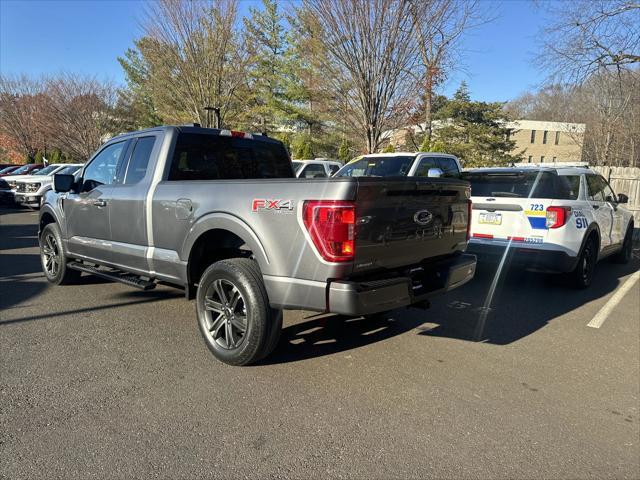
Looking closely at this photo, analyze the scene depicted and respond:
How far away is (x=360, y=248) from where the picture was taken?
315 cm

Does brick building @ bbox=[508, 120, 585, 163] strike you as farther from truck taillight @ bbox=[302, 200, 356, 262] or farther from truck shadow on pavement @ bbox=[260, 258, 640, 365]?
truck taillight @ bbox=[302, 200, 356, 262]

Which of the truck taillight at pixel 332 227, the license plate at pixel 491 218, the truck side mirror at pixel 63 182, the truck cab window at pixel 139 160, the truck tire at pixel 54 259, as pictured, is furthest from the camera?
the license plate at pixel 491 218

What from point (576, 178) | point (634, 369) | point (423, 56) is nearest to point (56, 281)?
point (634, 369)

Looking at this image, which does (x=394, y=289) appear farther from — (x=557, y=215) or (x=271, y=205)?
(x=557, y=215)

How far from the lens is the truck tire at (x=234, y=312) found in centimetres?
349

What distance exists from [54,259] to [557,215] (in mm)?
6711

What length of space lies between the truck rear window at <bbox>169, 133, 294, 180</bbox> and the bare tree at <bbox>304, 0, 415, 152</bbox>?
335 inches

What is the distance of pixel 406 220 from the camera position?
3.51 meters

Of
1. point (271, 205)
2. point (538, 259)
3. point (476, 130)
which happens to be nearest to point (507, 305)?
point (538, 259)

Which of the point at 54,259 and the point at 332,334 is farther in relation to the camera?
the point at 54,259

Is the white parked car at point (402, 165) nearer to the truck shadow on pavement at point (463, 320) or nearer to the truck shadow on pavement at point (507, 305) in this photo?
the truck shadow on pavement at point (507, 305)

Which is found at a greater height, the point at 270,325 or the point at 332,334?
the point at 270,325

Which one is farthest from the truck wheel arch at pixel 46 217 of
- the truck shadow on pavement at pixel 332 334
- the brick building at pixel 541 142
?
the brick building at pixel 541 142

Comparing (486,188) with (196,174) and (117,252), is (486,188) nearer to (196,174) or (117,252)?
(196,174)
